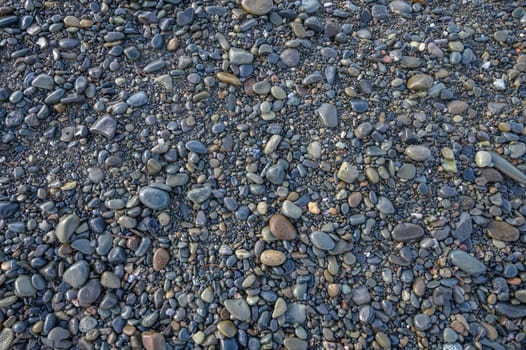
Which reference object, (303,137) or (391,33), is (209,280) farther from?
(391,33)

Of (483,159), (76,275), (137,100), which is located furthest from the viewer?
(137,100)

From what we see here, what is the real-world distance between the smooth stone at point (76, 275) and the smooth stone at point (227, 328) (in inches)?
26.2

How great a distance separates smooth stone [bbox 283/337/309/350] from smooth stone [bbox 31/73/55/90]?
Answer: 180 centimetres

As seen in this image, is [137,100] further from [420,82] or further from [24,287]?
[420,82]

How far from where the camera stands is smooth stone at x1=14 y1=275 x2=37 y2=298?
214cm

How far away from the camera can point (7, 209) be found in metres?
2.27

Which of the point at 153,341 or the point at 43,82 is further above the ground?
the point at 43,82

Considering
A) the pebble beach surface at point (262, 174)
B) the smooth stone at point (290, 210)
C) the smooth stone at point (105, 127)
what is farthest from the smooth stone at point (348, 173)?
the smooth stone at point (105, 127)

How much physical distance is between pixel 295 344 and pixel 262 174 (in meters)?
0.82

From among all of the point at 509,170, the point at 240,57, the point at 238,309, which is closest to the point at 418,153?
the point at 509,170

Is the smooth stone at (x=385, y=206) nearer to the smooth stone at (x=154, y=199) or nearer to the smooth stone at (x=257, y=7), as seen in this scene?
the smooth stone at (x=154, y=199)

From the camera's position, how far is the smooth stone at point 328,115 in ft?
8.04

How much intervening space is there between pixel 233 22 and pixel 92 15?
81 cm

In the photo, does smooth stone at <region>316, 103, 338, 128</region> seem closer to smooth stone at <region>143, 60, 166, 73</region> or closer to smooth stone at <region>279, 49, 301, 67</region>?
smooth stone at <region>279, 49, 301, 67</region>
